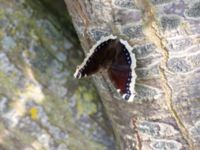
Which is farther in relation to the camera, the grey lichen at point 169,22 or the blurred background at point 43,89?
the blurred background at point 43,89

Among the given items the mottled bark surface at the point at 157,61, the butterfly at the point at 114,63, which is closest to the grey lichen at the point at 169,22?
the mottled bark surface at the point at 157,61

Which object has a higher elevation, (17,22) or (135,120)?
(17,22)

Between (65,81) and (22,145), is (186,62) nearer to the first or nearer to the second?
(65,81)

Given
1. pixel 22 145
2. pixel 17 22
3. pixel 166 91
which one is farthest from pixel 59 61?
pixel 166 91

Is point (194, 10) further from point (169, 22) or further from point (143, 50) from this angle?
point (143, 50)

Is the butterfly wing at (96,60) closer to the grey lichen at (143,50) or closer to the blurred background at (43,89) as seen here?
the grey lichen at (143,50)

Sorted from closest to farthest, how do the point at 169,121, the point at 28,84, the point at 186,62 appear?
1. the point at 186,62
2. the point at 169,121
3. the point at 28,84

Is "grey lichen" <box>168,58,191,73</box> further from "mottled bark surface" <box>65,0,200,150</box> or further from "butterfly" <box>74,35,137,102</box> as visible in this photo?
"butterfly" <box>74,35,137,102</box>
